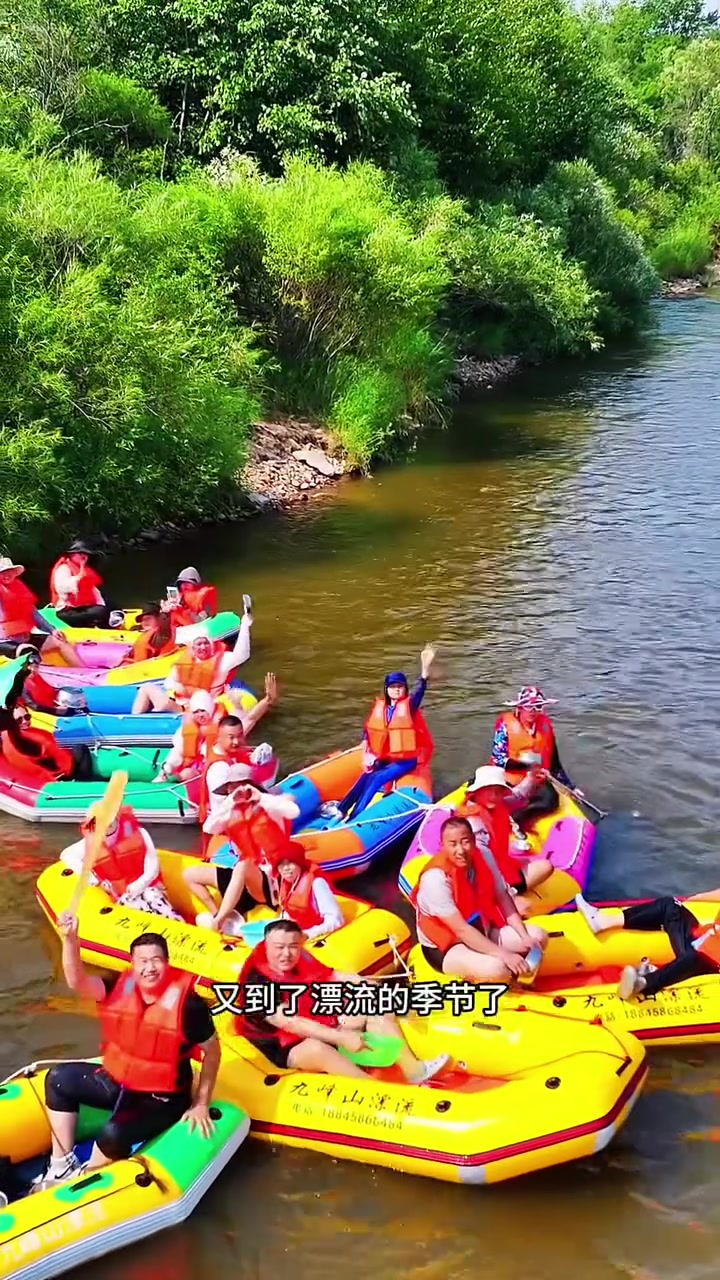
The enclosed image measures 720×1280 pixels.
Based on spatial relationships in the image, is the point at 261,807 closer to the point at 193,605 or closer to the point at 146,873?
the point at 146,873

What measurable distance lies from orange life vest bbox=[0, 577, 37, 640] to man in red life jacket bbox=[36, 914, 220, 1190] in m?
6.15

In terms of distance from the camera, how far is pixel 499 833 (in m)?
7.43

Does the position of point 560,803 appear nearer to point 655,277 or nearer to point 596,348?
point 596,348

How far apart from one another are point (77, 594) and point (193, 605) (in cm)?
127

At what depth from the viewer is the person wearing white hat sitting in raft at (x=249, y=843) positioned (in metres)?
7.25

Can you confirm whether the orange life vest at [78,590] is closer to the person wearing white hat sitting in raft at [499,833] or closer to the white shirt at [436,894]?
the person wearing white hat sitting in raft at [499,833]

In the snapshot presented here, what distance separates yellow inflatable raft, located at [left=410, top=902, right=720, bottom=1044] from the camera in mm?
6465

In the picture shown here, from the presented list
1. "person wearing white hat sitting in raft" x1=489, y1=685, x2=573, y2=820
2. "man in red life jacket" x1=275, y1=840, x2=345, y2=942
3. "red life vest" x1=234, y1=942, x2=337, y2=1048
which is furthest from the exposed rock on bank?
"red life vest" x1=234, y1=942, x2=337, y2=1048

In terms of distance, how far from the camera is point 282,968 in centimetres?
589

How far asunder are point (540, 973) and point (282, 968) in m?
1.86

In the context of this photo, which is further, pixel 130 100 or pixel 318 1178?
pixel 130 100

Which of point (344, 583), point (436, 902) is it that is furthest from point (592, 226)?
point (436, 902)

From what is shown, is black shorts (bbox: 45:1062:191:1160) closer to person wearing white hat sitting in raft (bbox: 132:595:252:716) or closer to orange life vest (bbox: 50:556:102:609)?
person wearing white hat sitting in raft (bbox: 132:595:252:716)

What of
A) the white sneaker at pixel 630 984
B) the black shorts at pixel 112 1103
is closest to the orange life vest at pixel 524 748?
the white sneaker at pixel 630 984
